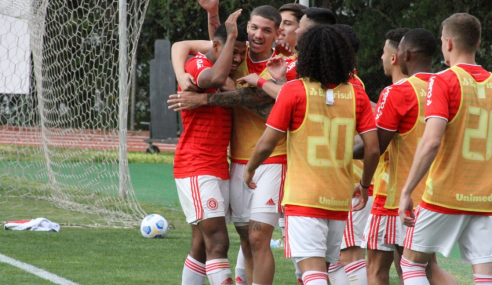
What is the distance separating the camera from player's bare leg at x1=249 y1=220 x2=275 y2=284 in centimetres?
509

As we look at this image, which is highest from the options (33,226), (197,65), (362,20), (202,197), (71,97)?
(362,20)

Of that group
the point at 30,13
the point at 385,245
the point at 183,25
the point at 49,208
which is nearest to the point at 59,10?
the point at 30,13

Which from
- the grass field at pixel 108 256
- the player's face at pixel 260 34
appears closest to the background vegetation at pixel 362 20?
the grass field at pixel 108 256

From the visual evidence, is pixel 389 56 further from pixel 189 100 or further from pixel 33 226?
pixel 33 226

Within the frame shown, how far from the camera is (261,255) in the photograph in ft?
16.7

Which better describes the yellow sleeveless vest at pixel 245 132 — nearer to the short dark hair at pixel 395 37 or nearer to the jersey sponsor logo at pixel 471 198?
the short dark hair at pixel 395 37

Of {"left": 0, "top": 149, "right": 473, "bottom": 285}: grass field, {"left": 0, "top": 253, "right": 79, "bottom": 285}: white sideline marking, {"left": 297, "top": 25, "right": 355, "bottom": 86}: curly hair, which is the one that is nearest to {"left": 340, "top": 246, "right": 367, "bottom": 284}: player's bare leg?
{"left": 0, "top": 149, "right": 473, "bottom": 285}: grass field

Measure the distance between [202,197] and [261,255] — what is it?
56 centimetres

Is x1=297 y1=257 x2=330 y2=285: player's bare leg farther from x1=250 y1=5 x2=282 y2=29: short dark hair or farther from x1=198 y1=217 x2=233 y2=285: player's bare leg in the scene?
x1=250 y1=5 x2=282 y2=29: short dark hair

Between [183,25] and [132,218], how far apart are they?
45.1ft

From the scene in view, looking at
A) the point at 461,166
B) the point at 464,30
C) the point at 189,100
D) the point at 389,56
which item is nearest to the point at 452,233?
the point at 461,166

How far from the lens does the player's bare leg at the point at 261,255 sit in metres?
5.09

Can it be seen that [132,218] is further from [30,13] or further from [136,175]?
[136,175]

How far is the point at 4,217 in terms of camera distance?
393 inches
